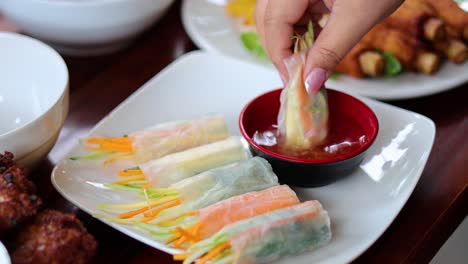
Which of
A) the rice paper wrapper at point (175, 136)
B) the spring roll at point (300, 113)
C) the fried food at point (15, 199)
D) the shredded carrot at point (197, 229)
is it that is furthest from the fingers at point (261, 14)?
the fried food at point (15, 199)

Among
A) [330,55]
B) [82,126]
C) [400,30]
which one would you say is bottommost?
[82,126]

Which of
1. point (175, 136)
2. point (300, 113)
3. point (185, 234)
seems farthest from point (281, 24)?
point (185, 234)

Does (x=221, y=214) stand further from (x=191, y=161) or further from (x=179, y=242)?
(x=191, y=161)

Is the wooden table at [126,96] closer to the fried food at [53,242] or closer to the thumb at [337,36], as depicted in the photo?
the fried food at [53,242]

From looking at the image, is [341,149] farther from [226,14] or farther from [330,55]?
[226,14]

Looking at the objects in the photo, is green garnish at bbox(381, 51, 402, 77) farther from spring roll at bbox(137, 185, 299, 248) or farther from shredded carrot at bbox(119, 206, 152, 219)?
shredded carrot at bbox(119, 206, 152, 219)

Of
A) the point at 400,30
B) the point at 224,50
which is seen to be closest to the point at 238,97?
the point at 224,50
